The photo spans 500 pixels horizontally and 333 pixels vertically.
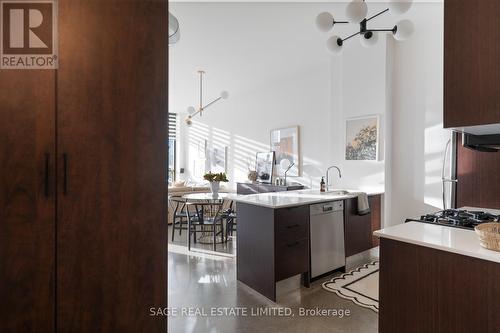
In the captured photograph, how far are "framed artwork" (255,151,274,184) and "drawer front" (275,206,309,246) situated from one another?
9.01 feet

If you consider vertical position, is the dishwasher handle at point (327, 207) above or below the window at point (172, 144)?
below

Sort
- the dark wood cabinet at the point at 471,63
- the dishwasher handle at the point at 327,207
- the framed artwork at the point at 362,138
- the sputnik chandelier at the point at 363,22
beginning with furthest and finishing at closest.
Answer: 1. the framed artwork at the point at 362,138
2. the dishwasher handle at the point at 327,207
3. the sputnik chandelier at the point at 363,22
4. the dark wood cabinet at the point at 471,63

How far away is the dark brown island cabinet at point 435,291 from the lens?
116 centimetres

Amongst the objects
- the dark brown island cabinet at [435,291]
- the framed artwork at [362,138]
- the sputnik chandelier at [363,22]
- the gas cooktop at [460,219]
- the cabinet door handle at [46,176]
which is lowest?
the dark brown island cabinet at [435,291]

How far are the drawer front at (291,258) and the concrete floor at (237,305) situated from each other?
0.23 metres

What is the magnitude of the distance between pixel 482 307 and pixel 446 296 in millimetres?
132

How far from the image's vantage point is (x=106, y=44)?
53.7 inches

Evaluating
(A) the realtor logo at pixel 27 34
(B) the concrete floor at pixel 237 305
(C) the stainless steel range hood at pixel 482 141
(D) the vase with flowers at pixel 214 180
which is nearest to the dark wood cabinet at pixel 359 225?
(B) the concrete floor at pixel 237 305

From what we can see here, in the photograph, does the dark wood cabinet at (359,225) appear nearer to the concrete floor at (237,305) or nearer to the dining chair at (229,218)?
the concrete floor at (237,305)

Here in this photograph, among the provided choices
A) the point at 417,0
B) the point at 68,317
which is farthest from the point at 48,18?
the point at 417,0

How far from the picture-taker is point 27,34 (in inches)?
50.0

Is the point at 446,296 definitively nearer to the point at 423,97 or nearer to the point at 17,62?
the point at 17,62

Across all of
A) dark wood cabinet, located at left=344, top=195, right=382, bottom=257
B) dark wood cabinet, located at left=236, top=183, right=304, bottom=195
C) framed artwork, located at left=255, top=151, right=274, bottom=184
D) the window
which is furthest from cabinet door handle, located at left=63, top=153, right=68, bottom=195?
the window

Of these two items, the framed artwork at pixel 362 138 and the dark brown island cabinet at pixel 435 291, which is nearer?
the dark brown island cabinet at pixel 435 291
